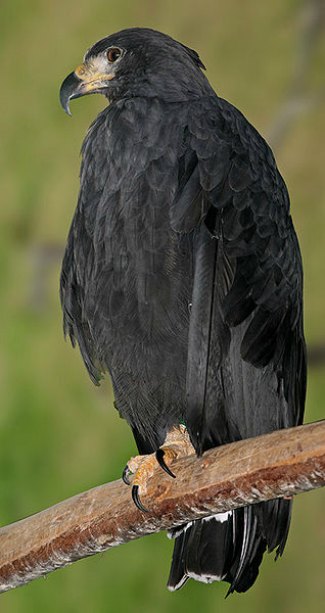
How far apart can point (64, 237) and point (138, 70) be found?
1495mm

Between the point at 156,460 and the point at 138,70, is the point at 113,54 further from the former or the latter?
the point at 156,460

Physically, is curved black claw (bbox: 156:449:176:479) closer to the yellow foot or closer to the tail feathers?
the yellow foot

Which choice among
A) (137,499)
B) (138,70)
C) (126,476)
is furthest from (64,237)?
(137,499)

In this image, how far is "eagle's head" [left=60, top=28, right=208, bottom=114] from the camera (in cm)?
240

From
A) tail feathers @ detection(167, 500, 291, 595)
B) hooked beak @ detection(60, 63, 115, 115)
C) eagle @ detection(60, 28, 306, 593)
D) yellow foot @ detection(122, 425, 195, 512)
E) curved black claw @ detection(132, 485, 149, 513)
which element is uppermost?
hooked beak @ detection(60, 63, 115, 115)

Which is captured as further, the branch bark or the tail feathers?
the tail feathers

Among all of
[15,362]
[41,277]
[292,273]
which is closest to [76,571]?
[15,362]

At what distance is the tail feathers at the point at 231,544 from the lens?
2221 millimetres

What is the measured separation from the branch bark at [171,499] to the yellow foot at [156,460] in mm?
15

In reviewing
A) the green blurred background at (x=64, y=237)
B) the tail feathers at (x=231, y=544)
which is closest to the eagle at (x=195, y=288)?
the tail feathers at (x=231, y=544)

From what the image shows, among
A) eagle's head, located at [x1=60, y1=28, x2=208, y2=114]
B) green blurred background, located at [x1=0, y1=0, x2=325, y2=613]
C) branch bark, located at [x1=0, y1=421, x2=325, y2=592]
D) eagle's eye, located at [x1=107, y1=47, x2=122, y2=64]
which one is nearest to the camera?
branch bark, located at [x1=0, y1=421, x2=325, y2=592]

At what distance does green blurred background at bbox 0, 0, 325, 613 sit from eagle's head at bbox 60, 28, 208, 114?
131 cm

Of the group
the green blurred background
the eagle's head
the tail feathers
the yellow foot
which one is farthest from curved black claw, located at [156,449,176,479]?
the green blurred background

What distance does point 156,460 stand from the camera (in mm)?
2148
